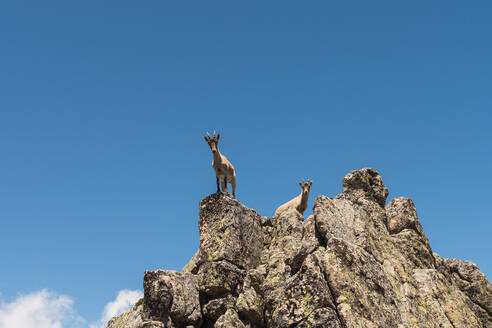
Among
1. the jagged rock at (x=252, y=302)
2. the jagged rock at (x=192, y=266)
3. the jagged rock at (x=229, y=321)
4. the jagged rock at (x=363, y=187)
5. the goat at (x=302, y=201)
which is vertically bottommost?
the jagged rock at (x=229, y=321)

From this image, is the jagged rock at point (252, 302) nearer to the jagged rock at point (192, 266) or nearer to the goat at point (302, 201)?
the jagged rock at point (192, 266)

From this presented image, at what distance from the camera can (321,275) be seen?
17234 mm

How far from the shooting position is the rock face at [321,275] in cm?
1705

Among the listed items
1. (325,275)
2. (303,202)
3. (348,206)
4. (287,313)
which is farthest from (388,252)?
(303,202)

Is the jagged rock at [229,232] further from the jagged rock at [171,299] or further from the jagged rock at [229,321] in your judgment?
the jagged rock at [229,321]

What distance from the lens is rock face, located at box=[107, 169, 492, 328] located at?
17.0m

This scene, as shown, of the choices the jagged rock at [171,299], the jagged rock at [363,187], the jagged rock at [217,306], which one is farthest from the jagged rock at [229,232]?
the jagged rock at [363,187]

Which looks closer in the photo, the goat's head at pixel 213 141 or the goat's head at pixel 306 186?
the goat's head at pixel 213 141

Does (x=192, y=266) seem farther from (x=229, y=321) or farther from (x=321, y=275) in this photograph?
(x=321, y=275)

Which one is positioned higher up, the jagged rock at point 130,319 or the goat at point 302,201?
the goat at point 302,201

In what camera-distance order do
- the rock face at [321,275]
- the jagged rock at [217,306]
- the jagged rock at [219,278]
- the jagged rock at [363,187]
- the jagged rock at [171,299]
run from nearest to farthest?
the rock face at [321,275]
the jagged rock at [171,299]
the jagged rock at [217,306]
the jagged rock at [219,278]
the jagged rock at [363,187]

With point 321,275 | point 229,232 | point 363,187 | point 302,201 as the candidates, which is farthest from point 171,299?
point 302,201

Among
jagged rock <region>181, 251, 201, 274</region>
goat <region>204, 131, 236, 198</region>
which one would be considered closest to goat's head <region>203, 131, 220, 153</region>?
goat <region>204, 131, 236, 198</region>

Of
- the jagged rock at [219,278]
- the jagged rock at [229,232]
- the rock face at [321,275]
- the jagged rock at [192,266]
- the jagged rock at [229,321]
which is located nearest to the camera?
the rock face at [321,275]
